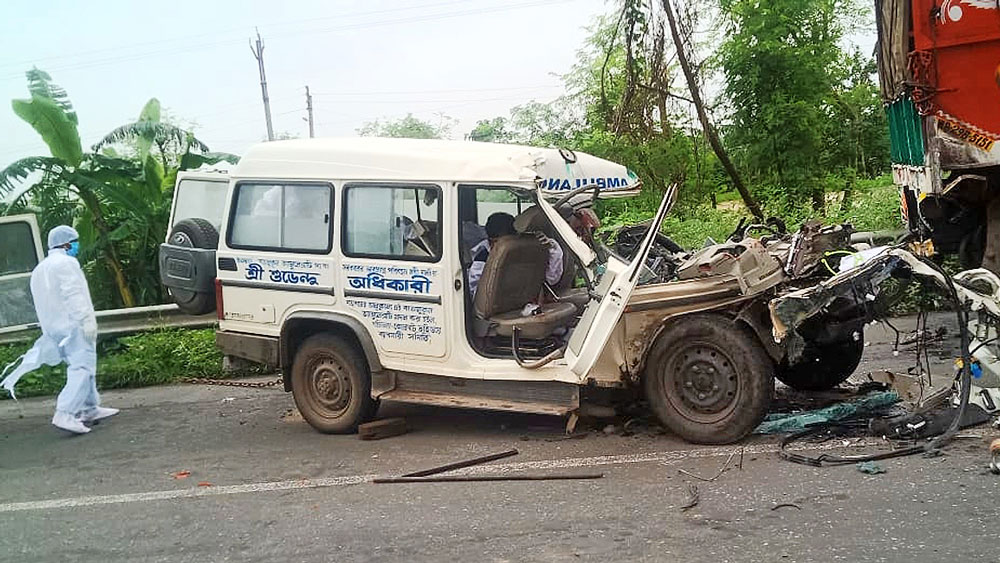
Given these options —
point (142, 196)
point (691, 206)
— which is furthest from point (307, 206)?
point (691, 206)

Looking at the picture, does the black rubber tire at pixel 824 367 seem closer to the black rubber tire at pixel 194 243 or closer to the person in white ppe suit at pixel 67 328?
the black rubber tire at pixel 194 243

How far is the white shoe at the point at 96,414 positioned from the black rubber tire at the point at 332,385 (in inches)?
85.3

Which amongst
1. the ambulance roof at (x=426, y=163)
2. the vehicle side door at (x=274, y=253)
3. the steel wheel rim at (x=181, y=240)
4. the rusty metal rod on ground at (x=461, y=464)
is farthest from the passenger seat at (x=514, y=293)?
the steel wheel rim at (x=181, y=240)

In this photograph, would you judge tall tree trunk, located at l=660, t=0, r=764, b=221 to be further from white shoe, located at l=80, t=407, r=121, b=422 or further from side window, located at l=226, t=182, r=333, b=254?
white shoe, located at l=80, t=407, r=121, b=422

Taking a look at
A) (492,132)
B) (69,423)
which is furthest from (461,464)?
(492,132)

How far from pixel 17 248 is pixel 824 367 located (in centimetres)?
812

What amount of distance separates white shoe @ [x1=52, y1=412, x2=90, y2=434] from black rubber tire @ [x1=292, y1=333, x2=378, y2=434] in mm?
1995

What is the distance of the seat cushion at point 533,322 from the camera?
21.6 feet

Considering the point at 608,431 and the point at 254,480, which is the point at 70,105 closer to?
the point at 254,480

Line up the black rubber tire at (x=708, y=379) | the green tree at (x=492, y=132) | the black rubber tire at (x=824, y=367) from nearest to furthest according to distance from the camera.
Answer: the black rubber tire at (x=708, y=379) < the black rubber tire at (x=824, y=367) < the green tree at (x=492, y=132)

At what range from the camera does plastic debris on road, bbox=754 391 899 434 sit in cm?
604

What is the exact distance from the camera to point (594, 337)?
592 centimetres

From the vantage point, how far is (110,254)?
Result: 12086mm

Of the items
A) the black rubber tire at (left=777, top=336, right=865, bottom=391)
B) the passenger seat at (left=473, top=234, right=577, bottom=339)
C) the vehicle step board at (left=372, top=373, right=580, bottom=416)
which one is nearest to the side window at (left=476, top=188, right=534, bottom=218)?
the passenger seat at (left=473, top=234, right=577, bottom=339)
